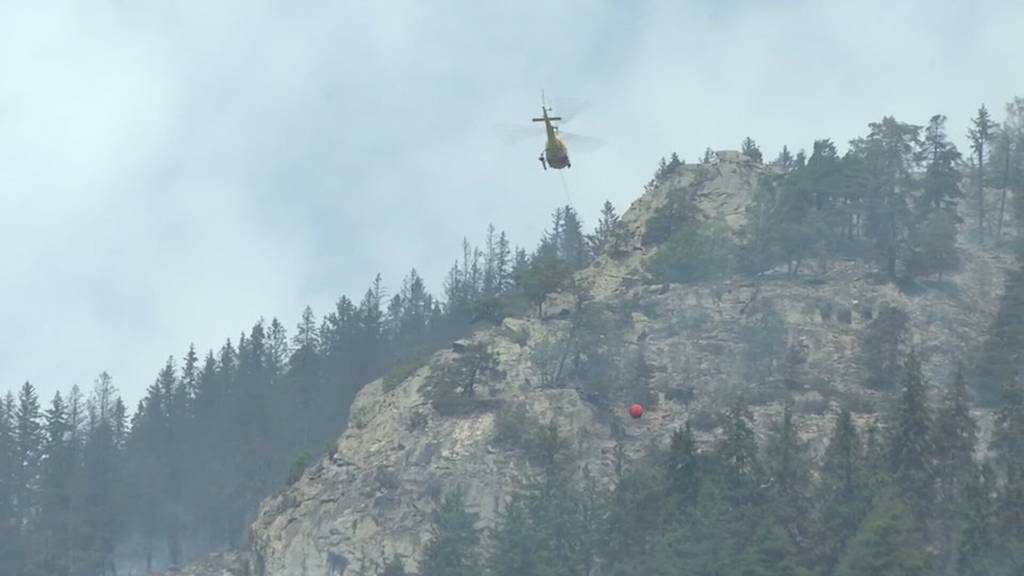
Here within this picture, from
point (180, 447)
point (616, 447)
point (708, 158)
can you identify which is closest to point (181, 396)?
point (180, 447)

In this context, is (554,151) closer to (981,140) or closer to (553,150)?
(553,150)

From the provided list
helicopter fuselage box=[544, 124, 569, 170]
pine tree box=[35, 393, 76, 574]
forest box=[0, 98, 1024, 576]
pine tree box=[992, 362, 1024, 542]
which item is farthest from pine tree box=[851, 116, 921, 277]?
pine tree box=[35, 393, 76, 574]

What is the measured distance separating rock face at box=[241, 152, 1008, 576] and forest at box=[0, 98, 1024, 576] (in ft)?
6.83

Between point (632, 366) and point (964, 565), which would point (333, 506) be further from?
point (964, 565)

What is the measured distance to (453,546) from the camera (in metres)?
92.7

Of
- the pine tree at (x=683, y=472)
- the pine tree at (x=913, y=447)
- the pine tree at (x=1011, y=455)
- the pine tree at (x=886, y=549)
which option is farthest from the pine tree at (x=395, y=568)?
the pine tree at (x=1011, y=455)

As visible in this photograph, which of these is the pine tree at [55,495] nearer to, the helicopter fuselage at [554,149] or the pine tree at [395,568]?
the pine tree at [395,568]

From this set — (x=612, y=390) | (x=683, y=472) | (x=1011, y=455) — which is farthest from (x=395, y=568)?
(x=1011, y=455)

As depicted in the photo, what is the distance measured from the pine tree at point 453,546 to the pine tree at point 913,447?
21.4 meters

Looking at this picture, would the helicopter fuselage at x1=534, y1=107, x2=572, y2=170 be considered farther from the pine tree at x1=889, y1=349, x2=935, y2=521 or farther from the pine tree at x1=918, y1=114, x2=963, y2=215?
the pine tree at x1=918, y1=114, x2=963, y2=215

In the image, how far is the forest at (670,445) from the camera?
84750 mm

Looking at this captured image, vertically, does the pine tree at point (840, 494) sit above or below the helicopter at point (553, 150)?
below

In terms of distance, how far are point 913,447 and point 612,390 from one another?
84.7ft

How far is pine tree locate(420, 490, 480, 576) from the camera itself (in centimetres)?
9200
